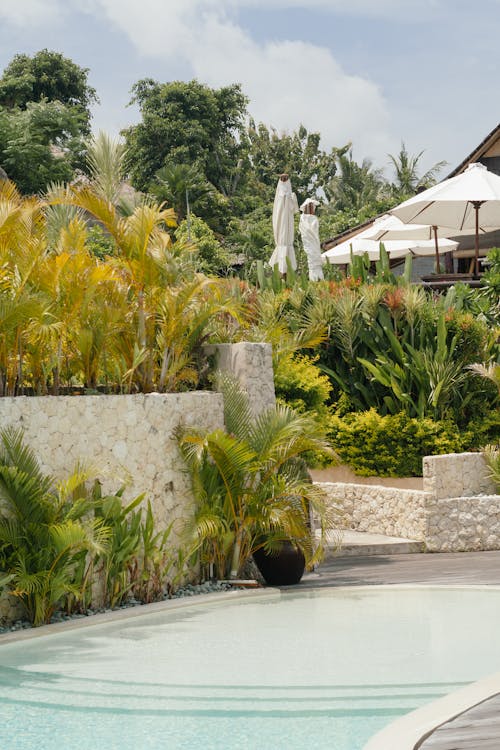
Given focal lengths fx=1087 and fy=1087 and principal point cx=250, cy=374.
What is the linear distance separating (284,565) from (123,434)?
2486 mm

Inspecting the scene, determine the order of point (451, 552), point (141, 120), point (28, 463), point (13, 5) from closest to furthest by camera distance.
Answer: point (28, 463) → point (451, 552) → point (13, 5) → point (141, 120)

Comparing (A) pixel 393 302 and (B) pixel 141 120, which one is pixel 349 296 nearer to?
(A) pixel 393 302

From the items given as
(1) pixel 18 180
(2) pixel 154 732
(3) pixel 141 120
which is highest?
(3) pixel 141 120

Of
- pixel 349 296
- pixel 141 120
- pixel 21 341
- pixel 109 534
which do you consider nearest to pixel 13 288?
pixel 21 341

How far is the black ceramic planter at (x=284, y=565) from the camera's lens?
12.4 m

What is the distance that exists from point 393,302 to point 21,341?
22.7ft

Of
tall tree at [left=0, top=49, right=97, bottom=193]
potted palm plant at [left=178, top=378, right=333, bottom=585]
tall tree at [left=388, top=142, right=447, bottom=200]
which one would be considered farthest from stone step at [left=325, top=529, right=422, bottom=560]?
tall tree at [left=388, top=142, right=447, bottom=200]

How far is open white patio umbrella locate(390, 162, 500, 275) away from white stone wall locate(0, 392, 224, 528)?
7825 mm

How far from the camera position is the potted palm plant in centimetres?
1190

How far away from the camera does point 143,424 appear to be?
11719 mm

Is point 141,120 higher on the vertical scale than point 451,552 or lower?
higher

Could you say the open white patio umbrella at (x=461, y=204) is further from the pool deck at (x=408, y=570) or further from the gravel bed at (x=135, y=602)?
the gravel bed at (x=135, y=602)

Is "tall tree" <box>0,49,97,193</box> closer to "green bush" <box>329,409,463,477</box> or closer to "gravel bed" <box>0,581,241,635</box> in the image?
"green bush" <box>329,409,463,477</box>

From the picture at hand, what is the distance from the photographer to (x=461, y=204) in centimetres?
2066
